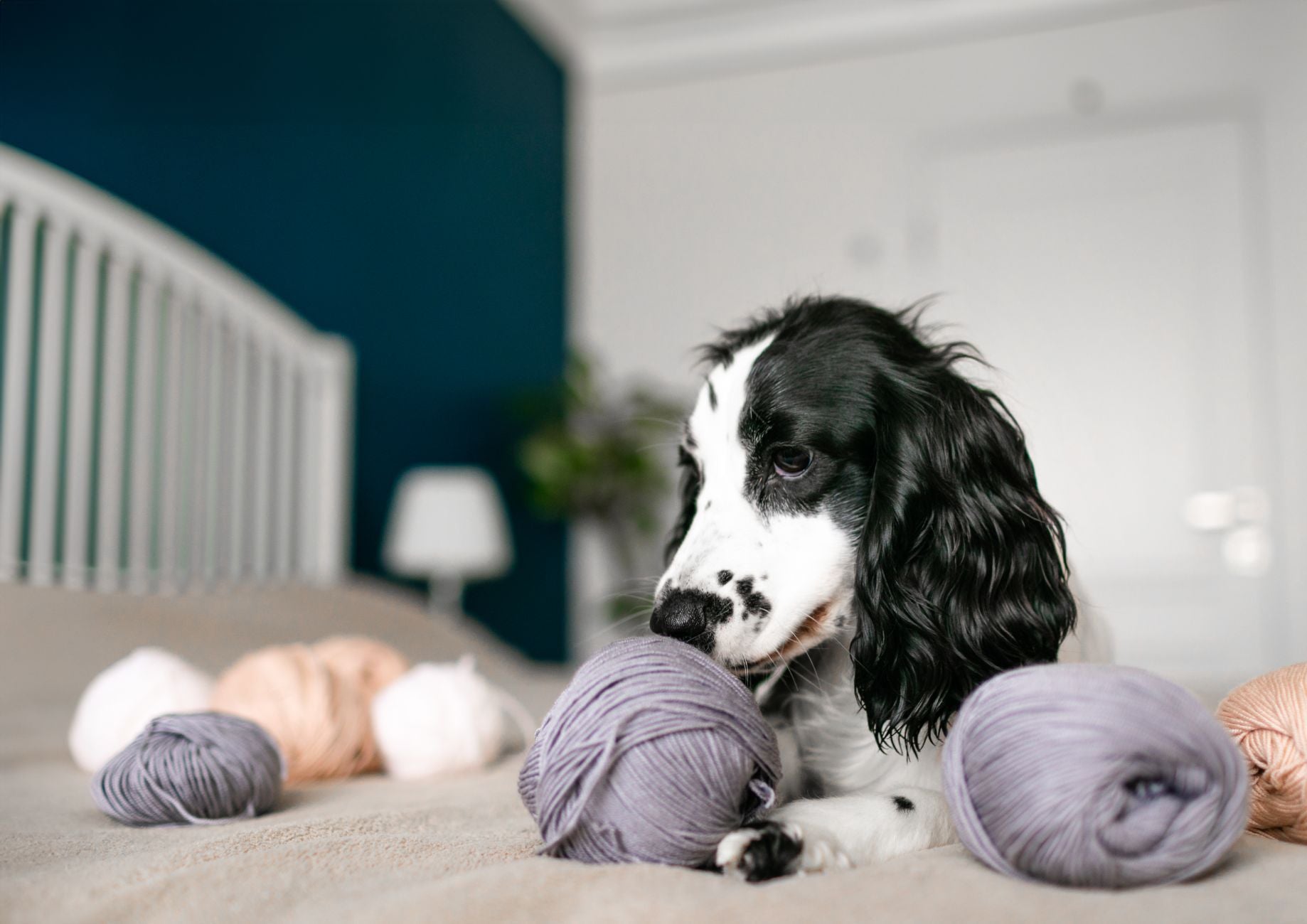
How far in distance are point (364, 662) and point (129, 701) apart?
0.31 meters

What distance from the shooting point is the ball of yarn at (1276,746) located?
2.95ft

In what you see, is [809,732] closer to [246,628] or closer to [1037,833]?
[1037,833]

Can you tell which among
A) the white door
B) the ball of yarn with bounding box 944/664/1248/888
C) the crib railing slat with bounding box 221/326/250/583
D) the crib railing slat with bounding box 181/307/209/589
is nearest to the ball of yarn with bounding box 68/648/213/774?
the ball of yarn with bounding box 944/664/1248/888

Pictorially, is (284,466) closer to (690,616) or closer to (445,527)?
(445,527)

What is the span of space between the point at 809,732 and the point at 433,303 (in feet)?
10.4

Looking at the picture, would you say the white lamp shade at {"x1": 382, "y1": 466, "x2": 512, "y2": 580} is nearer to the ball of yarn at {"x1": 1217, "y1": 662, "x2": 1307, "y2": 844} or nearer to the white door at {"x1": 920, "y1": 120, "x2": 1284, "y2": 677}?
the white door at {"x1": 920, "y1": 120, "x2": 1284, "y2": 677}

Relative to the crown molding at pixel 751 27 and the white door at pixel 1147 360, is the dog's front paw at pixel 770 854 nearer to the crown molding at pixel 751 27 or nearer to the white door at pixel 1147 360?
→ the white door at pixel 1147 360

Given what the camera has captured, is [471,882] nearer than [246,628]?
Yes

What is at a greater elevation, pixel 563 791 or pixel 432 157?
pixel 432 157

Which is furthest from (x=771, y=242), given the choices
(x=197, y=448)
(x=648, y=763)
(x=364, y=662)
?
(x=648, y=763)

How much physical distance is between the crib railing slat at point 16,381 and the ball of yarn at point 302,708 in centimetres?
97

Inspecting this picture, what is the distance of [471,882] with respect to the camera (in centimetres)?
75

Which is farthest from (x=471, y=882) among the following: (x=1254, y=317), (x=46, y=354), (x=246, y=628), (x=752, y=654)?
(x=1254, y=317)

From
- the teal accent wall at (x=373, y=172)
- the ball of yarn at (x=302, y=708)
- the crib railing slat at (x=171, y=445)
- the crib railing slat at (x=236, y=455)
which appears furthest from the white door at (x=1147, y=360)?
the ball of yarn at (x=302, y=708)
